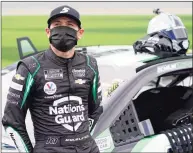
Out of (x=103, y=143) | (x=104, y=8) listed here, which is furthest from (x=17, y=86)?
(x=104, y=8)

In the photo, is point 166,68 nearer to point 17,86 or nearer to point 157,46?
point 157,46

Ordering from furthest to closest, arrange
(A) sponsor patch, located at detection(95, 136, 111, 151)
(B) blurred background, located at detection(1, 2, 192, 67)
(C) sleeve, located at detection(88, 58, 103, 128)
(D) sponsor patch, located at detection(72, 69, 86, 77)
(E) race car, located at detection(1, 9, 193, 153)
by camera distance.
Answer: (B) blurred background, located at detection(1, 2, 192, 67) → (E) race car, located at detection(1, 9, 193, 153) → (A) sponsor patch, located at detection(95, 136, 111, 151) → (C) sleeve, located at detection(88, 58, 103, 128) → (D) sponsor patch, located at detection(72, 69, 86, 77)

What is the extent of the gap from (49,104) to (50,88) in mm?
91

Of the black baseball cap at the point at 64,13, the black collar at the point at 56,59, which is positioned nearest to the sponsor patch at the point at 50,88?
the black collar at the point at 56,59

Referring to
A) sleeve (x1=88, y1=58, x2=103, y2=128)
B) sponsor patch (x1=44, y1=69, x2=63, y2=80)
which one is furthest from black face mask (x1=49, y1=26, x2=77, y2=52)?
sleeve (x1=88, y1=58, x2=103, y2=128)

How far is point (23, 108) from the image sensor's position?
10.2 ft

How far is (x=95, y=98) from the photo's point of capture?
11.1 feet

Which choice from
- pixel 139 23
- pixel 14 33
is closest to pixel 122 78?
pixel 14 33

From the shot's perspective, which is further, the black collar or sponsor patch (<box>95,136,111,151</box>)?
sponsor patch (<box>95,136,111,151</box>)

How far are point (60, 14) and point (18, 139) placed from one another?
747 millimetres

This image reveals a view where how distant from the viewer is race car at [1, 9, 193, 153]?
12.5ft

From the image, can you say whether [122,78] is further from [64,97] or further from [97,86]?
[64,97]

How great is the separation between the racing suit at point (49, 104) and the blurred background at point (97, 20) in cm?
929

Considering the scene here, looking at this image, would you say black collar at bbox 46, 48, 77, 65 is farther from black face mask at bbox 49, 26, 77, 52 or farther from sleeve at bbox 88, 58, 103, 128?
sleeve at bbox 88, 58, 103, 128
